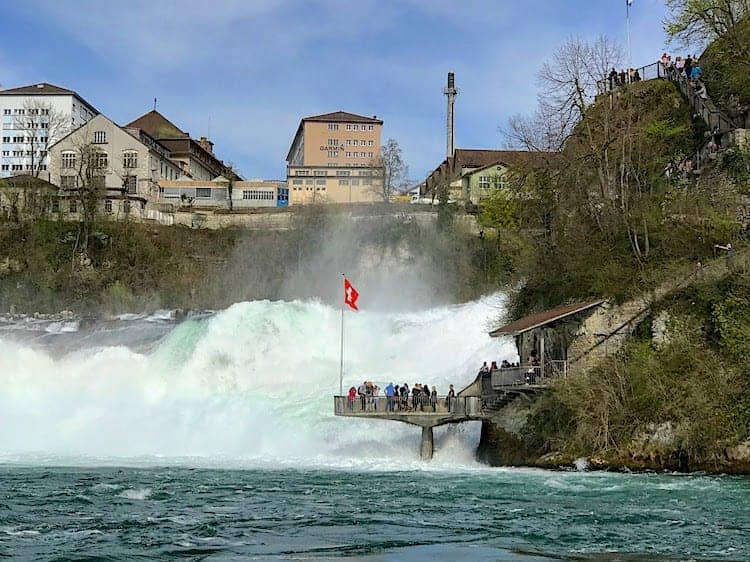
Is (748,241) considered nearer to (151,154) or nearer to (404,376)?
(404,376)

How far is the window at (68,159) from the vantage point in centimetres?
7812

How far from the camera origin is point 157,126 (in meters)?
98.2

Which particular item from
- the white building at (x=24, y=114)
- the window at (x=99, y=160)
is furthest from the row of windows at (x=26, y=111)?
the window at (x=99, y=160)

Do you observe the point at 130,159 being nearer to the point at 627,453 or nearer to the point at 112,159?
the point at 112,159

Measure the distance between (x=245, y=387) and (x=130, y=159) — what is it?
42.1 meters

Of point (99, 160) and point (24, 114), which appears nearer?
point (99, 160)

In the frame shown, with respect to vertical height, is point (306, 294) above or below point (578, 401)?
above

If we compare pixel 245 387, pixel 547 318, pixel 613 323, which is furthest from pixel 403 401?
pixel 245 387

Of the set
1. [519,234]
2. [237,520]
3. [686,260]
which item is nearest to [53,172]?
[519,234]

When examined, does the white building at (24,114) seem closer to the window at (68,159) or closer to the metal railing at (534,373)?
the window at (68,159)

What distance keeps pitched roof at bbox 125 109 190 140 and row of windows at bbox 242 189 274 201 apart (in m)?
16.7

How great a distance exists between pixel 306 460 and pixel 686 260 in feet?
43.5

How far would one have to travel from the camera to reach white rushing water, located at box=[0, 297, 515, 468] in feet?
106

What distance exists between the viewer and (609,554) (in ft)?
51.1
